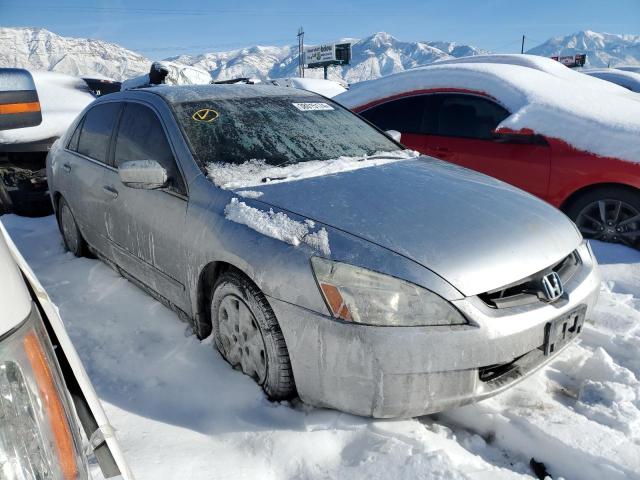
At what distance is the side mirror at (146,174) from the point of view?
2475 millimetres

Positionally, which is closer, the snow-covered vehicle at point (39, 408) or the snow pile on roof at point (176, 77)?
the snow-covered vehicle at point (39, 408)

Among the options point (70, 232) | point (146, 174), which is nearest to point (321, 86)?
point (70, 232)

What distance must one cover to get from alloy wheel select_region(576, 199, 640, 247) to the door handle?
11.5ft

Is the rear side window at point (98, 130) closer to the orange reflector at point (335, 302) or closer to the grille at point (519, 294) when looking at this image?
the orange reflector at point (335, 302)

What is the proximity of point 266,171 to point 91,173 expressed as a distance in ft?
5.27

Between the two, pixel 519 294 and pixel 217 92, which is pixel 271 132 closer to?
pixel 217 92

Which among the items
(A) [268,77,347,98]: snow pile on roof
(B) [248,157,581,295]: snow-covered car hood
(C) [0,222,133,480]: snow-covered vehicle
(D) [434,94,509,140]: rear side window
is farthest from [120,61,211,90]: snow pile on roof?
(C) [0,222,133,480]: snow-covered vehicle

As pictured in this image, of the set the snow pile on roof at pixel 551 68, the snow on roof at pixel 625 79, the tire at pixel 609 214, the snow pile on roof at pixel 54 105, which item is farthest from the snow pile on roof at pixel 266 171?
the snow on roof at pixel 625 79

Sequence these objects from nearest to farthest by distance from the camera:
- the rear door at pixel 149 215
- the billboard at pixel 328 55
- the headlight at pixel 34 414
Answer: the headlight at pixel 34 414, the rear door at pixel 149 215, the billboard at pixel 328 55

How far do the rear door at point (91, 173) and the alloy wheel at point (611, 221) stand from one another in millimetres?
3619

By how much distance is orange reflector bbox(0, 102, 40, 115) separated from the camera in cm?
171

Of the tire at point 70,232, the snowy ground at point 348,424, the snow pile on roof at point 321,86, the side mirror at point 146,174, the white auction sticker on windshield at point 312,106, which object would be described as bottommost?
the snowy ground at point 348,424

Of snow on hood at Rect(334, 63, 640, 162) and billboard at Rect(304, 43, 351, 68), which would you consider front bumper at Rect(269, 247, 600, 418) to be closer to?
snow on hood at Rect(334, 63, 640, 162)

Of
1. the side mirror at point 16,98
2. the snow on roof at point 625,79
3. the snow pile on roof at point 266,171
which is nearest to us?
the side mirror at point 16,98
